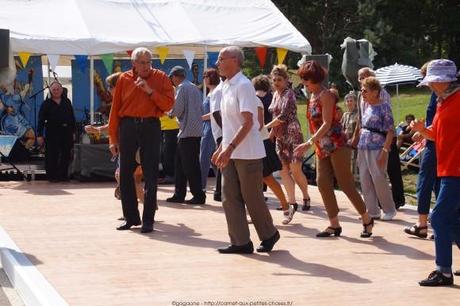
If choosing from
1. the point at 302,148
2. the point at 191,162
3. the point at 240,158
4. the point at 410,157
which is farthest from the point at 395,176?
the point at 410,157

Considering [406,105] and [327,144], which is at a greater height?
[327,144]

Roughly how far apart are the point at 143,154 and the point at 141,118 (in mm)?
390

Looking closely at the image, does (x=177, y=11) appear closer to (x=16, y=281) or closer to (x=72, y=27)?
(x=72, y=27)

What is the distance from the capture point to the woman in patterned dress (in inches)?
408

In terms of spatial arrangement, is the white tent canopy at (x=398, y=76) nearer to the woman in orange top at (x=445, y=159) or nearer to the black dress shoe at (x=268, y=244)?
the black dress shoe at (x=268, y=244)

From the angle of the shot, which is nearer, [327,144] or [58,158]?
[327,144]

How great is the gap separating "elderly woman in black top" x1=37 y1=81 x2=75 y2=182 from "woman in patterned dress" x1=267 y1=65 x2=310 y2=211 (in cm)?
572

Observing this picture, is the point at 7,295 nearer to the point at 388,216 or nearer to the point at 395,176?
the point at 388,216

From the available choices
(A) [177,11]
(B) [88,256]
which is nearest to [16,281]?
(B) [88,256]

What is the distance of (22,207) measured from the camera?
1163cm

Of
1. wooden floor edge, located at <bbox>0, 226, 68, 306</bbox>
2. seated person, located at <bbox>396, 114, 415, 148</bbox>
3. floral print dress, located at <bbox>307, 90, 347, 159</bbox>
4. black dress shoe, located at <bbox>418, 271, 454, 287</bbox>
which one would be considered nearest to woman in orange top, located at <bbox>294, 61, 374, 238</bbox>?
floral print dress, located at <bbox>307, 90, 347, 159</bbox>

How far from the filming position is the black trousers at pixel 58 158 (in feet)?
50.2

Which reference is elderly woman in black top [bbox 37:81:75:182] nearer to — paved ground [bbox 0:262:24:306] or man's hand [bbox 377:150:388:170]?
man's hand [bbox 377:150:388:170]

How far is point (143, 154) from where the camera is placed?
9.34m
